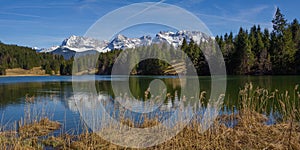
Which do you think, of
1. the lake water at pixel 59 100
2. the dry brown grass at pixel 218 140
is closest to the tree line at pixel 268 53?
the lake water at pixel 59 100

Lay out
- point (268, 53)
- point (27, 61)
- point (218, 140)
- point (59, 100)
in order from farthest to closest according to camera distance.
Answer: point (27, 61)
point (268, 53)
point (59, 100)
point (218, 140)

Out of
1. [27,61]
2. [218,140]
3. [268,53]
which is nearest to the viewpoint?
[218,140]

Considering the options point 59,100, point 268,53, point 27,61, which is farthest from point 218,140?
point 27,61

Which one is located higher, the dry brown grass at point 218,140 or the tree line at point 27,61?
the tree line at point 27,61

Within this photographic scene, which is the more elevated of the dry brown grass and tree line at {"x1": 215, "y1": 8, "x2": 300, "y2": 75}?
tree line at {"x1": 215, "y1": 8, "x2": 300, "y2": 75}

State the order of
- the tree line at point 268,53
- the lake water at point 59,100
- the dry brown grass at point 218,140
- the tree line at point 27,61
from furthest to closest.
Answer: the tree line at point 27,61, the tree line at point 268,53, the lake water at point 59,100, the dry brown grass at point 218,140

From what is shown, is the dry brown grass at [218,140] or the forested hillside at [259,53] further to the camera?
the forested hillside at [259,53]

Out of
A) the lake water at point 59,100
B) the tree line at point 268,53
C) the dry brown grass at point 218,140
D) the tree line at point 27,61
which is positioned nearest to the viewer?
the dry brown grass at point 218,140

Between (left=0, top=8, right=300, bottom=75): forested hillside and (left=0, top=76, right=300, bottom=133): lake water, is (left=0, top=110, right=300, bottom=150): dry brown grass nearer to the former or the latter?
(left=0, top=76, right=300, bottom=133): lake water

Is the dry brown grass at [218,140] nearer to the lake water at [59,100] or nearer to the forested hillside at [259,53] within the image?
the lake water at [59,100]

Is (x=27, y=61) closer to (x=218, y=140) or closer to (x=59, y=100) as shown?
(x=59, y=100)

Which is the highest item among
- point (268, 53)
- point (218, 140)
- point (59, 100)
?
point (268, 53)

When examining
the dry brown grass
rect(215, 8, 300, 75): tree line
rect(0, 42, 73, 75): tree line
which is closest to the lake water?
the dry brown grass

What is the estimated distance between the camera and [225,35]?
3935 inches
